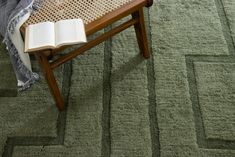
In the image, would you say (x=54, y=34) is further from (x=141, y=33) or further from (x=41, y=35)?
(x=141, y=33)

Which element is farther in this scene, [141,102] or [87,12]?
[141,102]

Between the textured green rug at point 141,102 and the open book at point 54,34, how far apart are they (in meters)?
0.37

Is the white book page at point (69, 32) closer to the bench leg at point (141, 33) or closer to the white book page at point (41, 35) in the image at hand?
the white book page at point (41, 35)

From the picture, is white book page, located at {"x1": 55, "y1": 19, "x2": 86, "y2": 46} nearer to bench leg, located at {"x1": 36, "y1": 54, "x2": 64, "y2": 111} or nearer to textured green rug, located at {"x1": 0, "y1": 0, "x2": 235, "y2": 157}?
bench leg, located at {"x1": 36, "y1": 54, "x2": 64, "y2": 111}

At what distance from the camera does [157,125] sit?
108 centimetres

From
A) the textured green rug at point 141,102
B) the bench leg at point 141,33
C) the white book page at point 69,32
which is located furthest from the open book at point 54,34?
the textured green rug at point 141,102

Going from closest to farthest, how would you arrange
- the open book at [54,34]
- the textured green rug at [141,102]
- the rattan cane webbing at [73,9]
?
1. the open book at [54,34]
2. the rattan cane webbing at [73,9]
3. the textured green rug at [141,102]

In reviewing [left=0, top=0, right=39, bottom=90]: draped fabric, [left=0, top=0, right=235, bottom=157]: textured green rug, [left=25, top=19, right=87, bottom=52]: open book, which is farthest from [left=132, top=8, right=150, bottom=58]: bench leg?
[left=0, top=0, right=39, bottom=90]: draped fabric

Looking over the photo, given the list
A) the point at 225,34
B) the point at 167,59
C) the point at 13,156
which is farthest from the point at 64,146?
the point at 225,34

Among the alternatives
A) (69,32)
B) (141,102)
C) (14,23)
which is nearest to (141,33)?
(141,102)

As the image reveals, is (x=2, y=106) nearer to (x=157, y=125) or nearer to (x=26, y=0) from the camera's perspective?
(x=26, y=0)

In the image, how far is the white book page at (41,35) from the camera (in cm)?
82

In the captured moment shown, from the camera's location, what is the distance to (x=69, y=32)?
2.79ft

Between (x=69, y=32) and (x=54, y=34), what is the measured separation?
48 millimetres
